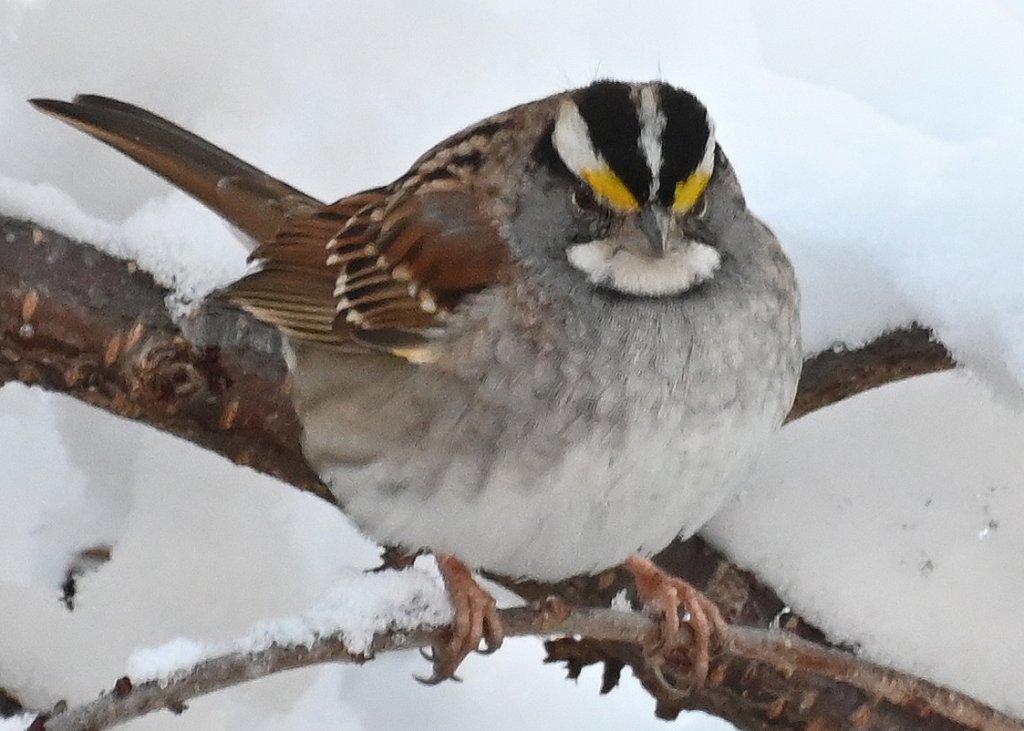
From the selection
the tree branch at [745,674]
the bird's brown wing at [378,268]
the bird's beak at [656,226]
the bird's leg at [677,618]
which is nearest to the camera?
the tree branch at [745,674]

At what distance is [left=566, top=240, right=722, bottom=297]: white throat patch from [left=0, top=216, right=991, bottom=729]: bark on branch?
34cm

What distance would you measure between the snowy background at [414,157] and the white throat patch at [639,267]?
13.9 inches

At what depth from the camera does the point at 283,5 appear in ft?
6.72

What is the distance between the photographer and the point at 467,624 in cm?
149

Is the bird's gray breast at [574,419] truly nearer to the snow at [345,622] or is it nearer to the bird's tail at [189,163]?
the snow at [345,622]

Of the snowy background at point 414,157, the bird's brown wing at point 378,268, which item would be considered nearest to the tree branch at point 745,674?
the snowy background at point 414,157

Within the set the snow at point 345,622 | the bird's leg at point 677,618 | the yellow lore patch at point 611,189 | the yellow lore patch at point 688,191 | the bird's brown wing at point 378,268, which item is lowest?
the snow at point 345,622

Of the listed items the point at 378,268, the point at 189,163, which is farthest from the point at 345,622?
the point at 189,163

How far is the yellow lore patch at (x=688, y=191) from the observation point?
127 centimetres

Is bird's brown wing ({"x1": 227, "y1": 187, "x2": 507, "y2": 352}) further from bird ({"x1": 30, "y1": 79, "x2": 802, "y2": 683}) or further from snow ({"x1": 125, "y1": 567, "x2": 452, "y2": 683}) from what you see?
snow ({"x1": 125, "y1": 567, "x2": 452, "y2": 683})

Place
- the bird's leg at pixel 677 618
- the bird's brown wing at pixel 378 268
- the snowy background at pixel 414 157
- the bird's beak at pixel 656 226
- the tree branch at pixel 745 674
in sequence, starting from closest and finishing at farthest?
1. the tree branch at pixel 745 674
2. the bird's beak at pixel 656 226
3. the bird's brown wing at pixel 378 268
4. the bird's leg at pixel 677 618
5. the snowy background at pixel 414 157

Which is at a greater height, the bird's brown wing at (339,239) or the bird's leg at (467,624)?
the bird's brown wing at (339,239)

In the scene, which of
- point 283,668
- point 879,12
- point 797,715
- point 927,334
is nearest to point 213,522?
point 283,668

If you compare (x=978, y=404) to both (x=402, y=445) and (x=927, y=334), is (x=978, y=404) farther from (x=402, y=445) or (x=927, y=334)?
(x=402, y=445)
